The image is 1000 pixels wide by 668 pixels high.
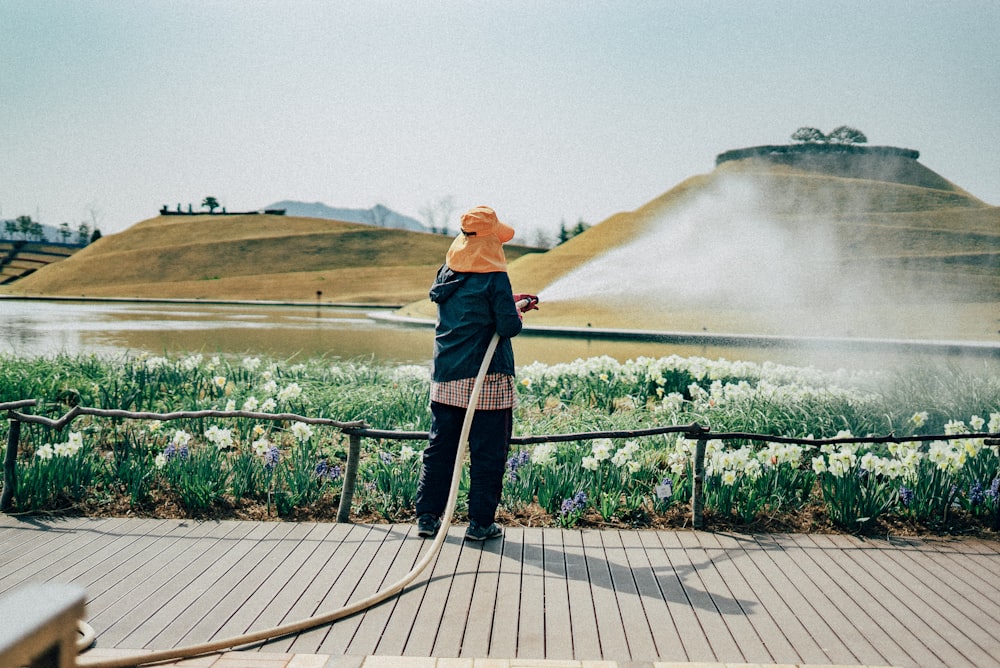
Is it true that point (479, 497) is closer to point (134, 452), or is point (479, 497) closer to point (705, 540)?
point (705, 540)

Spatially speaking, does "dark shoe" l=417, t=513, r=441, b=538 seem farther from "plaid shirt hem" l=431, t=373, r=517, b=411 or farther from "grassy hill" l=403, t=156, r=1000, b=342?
"grassy hill" l=403, t=156, r=1000, b=342

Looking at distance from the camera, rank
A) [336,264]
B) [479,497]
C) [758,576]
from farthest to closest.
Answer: [336,264]
[479,497]
[758,576]

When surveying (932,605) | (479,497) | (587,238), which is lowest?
(932,605)

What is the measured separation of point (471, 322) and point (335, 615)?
5.03 ft

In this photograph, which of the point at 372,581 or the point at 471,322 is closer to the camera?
the point at 372,581

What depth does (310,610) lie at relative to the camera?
3.11m

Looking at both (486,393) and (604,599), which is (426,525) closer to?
(486,393)

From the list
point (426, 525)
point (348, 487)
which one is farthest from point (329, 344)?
point (426, 525)

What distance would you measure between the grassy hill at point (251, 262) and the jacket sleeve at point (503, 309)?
133 ft

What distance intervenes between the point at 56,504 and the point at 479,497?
2672 millimetres

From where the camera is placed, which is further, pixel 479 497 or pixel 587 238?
pixel 587 238

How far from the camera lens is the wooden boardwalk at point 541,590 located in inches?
111

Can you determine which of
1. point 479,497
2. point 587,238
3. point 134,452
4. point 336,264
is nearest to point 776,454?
point 479,497

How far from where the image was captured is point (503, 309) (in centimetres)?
369
